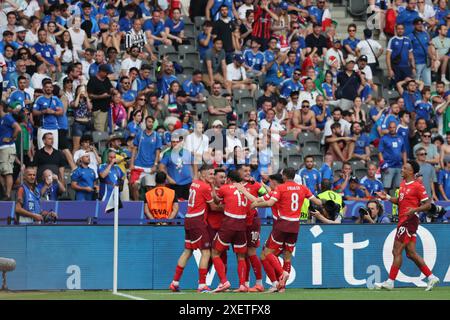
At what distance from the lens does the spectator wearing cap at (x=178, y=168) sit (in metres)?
26.3

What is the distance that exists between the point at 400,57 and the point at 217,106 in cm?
575

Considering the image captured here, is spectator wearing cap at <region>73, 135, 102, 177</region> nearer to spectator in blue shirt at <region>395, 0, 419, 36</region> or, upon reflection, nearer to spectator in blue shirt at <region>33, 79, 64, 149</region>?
spectator in blue shirt at <region>33, 79, 64, 149</region>

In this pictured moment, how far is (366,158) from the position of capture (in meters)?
28.4

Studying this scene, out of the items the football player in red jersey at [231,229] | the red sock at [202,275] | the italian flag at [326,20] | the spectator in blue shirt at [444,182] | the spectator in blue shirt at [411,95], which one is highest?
the italian flag at [326,20]

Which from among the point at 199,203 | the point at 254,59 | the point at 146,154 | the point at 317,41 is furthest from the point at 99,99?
the point at 199,203

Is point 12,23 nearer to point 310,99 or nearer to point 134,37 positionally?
point 134,37

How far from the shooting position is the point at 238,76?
2980cm

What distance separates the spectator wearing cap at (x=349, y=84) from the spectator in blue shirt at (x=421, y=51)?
78.9 inches

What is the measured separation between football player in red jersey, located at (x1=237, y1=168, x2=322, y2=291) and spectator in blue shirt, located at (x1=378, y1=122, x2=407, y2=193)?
287 inches

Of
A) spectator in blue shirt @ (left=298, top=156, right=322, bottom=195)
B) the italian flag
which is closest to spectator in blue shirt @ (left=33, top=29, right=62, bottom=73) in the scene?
spectator in blue shirt @ (left=298, top=156, right=322, bottom=195)

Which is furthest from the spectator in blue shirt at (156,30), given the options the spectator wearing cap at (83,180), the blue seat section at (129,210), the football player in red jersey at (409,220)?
the football player in red jersey at (409,220)

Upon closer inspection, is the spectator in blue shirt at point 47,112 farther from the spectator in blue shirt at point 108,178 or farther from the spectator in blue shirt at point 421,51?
the spectator in blue shirt at point 421,51

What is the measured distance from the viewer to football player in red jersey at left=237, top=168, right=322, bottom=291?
2072 centimetres

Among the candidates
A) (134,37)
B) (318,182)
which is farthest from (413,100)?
(134,37)
